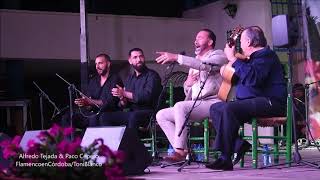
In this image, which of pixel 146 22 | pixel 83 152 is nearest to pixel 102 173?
pixel 83 152

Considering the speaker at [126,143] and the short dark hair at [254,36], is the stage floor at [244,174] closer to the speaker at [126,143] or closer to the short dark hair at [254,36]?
the speaker at [126,143]

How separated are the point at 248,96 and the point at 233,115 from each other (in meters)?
0.26

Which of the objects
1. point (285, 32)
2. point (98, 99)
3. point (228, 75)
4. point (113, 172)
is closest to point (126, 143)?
point (228, 75)

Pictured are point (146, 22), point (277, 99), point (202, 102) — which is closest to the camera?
point (277, 99)

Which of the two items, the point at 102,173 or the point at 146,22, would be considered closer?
the point at 102,173

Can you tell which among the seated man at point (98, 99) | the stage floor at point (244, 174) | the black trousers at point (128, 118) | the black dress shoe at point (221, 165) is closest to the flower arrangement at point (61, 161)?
the stage floor at point (244, 174)

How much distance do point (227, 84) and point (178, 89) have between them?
2212 mm

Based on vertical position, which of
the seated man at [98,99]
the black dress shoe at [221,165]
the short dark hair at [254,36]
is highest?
the short dark hair at [254,36]

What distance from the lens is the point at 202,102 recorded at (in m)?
4.53

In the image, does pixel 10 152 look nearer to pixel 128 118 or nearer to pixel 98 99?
pixel 128 118

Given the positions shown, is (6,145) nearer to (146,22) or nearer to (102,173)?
(102,173)

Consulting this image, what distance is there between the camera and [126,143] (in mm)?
3646

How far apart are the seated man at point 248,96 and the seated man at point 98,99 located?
162 centimetres

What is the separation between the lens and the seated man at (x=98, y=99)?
217 inches
